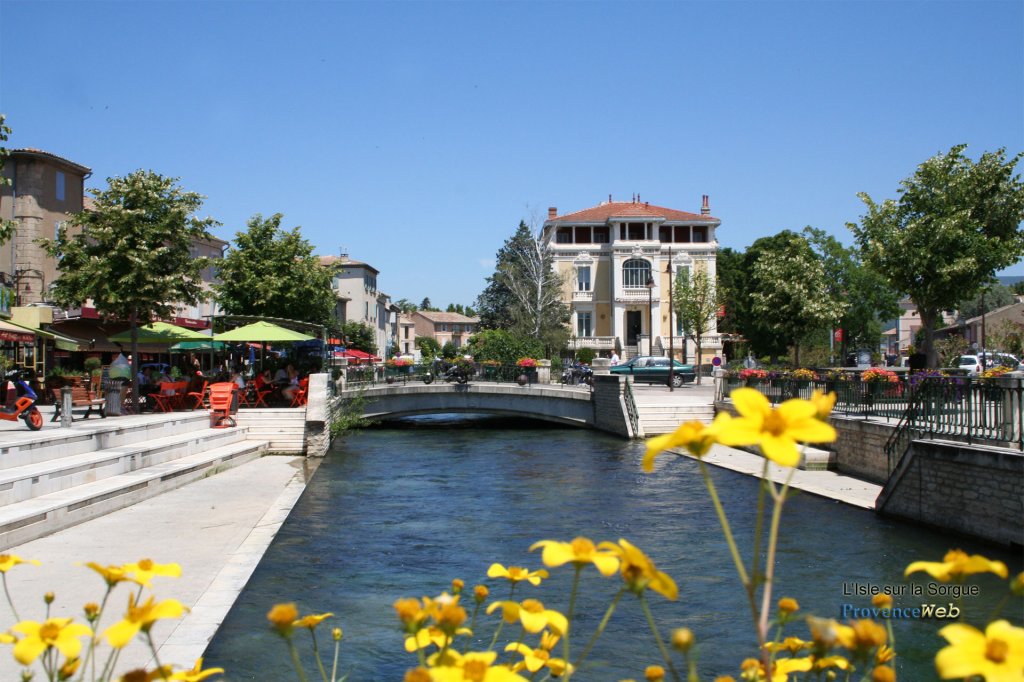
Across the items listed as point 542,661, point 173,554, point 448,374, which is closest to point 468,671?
point 542,661

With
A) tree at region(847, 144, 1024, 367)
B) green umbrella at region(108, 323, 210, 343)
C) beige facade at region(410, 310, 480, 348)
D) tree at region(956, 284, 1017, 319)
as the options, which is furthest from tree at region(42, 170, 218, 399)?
beige facade at region(410, 310, 480, 348)

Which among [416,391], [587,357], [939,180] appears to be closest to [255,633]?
[939,180]

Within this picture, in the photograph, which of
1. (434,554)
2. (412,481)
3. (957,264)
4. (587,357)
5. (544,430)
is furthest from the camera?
(587,357)

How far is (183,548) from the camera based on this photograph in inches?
400

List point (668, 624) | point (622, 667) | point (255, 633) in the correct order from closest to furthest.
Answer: point (622, 667), point (255, 633), point (668, 624)

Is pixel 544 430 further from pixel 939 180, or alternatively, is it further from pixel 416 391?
pixel 939 180

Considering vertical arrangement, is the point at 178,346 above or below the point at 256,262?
below

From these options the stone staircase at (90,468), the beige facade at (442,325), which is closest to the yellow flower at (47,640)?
the stone staircase at (90,468)

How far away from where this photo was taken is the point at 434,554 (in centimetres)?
1162

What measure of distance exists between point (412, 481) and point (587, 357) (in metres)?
37.3

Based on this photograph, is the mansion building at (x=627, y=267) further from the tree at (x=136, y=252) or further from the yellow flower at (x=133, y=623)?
the yellow flower at (x=133, y=623)

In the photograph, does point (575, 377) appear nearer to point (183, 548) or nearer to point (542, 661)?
point (183, 548)

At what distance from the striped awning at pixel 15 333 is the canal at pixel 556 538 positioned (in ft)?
20.1

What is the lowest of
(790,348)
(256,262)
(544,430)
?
(544,430)
